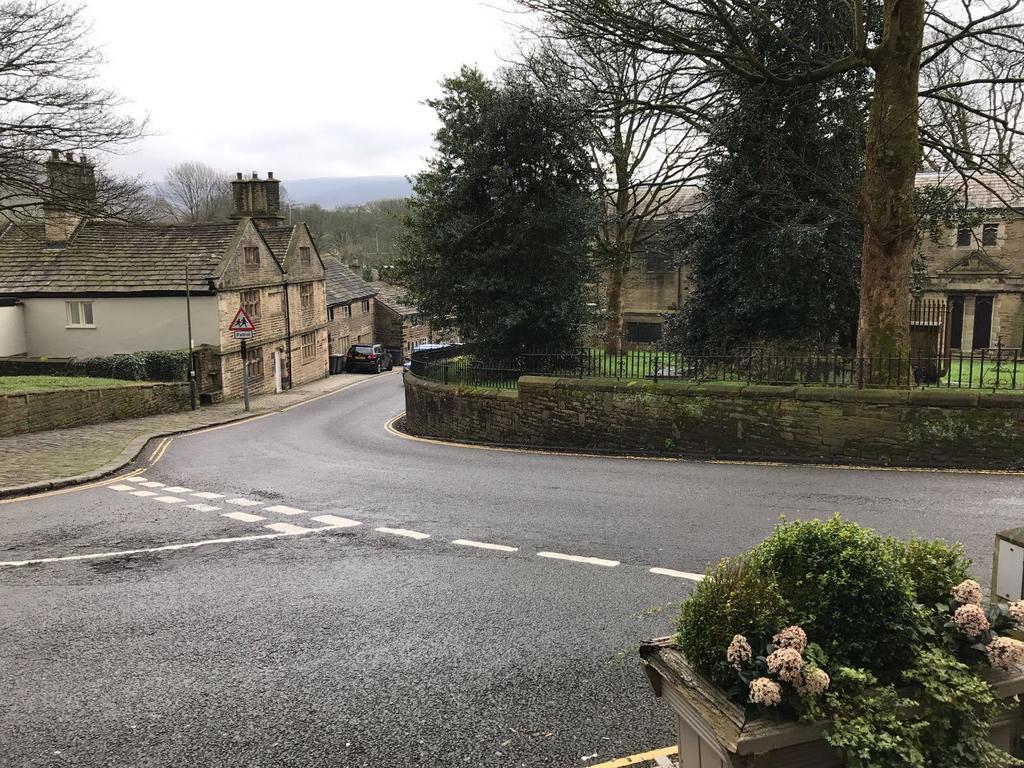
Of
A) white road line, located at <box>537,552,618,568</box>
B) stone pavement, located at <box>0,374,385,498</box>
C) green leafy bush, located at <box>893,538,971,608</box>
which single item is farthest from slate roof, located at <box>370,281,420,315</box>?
green leafy bush, located at <box>893,538,971,608</box>

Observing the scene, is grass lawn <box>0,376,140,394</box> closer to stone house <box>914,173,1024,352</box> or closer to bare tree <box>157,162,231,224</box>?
stone house <box>914,173,1024,352</box>

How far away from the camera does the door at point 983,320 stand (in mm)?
32938

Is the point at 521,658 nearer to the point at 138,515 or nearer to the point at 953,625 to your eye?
the point at 953,625

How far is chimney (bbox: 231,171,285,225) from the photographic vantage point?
4071 cm

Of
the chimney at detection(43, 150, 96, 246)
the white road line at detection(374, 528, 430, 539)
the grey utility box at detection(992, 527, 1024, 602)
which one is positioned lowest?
the white road line at detection(374, 528, 430, 539)

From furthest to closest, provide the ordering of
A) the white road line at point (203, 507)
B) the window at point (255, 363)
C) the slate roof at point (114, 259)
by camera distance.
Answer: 1. the window at point (255, 363)
2. the slate roof at point (114, 259)
3. the white road line at point (203, 507)

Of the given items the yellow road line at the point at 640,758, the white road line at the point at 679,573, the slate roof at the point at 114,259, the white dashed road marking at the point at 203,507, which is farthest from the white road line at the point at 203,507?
the slate roof at the point at 114,259

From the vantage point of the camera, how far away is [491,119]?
60.3ft

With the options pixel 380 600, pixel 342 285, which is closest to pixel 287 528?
pixel 380 600

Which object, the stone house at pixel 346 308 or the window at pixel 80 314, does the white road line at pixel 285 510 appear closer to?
the window at pixel 80 314

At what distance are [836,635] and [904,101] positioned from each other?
12540 mm

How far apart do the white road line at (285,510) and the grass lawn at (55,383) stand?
1304 cm

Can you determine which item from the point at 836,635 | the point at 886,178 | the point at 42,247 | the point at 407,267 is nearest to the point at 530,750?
the point at 836,635

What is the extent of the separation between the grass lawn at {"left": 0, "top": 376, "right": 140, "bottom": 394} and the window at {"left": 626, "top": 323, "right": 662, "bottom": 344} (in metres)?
25.4
